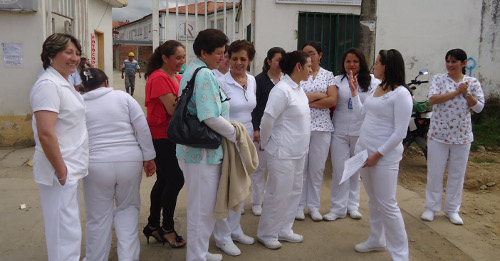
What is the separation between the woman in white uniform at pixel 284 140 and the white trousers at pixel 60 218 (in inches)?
64.9

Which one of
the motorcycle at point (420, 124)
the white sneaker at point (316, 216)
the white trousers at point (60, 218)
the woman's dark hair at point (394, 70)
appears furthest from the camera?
the motorcycle at point (420, 124)

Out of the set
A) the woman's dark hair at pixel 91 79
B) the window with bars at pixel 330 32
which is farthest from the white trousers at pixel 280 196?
the window with bars at pixel 330 32

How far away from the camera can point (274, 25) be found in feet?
24.7

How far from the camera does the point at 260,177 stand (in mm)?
4691

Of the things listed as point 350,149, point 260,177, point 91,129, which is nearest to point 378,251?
point 350,149

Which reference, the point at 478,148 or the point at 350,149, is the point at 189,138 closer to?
the point at 350,149

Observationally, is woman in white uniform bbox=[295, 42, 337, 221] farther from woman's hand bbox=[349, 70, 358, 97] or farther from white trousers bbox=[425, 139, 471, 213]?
white trousers bbox=[425, 139, 471, 213]

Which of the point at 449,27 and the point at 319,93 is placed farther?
the point at 449,27

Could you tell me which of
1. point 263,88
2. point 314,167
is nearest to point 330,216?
point 314,167

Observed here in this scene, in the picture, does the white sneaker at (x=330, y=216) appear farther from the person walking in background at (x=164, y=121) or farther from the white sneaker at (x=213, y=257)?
the person walking in background at (x=164, y=121)

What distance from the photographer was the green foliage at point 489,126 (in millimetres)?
7934

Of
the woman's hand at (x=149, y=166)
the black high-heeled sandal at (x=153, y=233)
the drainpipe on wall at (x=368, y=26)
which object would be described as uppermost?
the drainpipe on wall at (x=368, y=26)

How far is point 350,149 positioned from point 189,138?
2.17 metres

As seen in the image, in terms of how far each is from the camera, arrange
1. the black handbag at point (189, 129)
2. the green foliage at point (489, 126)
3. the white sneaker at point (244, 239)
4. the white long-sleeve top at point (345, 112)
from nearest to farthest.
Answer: the black handbag at point (189, 129), the white sneaker at point (244, 239), the white long-sleeve top at point (345, 112), the green foliage at point (489, 126)
